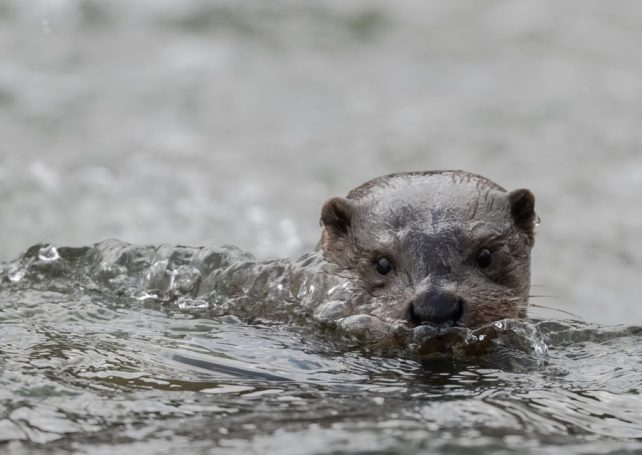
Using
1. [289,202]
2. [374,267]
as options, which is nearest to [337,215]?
[374,267]

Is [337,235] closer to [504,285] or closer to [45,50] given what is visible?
[504,285]

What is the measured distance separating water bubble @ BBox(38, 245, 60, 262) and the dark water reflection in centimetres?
92

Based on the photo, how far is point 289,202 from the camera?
1109 cm

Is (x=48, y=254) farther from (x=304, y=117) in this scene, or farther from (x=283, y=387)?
(x=304, y=117)

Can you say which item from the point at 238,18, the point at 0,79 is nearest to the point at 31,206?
the point at 0,79

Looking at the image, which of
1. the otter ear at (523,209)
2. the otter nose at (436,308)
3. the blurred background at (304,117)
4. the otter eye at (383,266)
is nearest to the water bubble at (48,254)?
the blurred background at (304,117)

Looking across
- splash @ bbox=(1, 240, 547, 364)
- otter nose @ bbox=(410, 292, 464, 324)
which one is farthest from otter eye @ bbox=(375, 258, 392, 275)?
otter nose @ bbox=(410, 292, 464, 324)

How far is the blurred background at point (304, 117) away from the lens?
10609mm

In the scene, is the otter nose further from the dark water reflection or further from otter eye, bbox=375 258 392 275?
otter eye, bbox=375 258 392 275

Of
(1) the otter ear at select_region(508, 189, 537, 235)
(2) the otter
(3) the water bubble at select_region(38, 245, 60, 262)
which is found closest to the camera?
(2) the otter

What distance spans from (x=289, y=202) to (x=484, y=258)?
5.36 metres

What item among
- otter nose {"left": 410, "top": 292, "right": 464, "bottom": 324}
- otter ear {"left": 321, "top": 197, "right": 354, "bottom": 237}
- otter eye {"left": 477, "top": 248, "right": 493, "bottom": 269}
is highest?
otter ear {"left": 321, "top": 197, "right": 354, "bottom": 237}

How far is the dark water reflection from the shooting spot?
4133 mm

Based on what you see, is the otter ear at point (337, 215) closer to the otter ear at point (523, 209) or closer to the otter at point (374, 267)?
the otter at point (374, 267)
